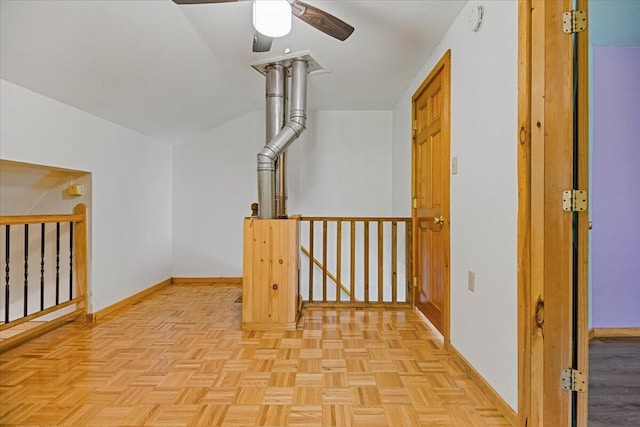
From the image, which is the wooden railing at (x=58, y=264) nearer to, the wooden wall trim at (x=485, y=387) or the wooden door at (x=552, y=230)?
the wooden wall trim at (x=485, y=387)

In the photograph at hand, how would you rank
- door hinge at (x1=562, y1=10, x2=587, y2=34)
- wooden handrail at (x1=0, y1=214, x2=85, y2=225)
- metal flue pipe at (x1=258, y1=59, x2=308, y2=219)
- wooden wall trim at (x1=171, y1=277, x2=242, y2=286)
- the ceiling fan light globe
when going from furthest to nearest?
wooden wall trim at (x1=171, y1=277, x2=242, y2=286) < metal flue pipe at (x1=258, y1=59, x2=308, y2=219) < wooden handrail at (x1=0, y1=214, x2=85, y2=225) < the ceiling fan light globe < door hinge at (x1=562, y1=10, x2=587, y2=34)

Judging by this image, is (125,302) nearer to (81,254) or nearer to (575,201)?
(81,254)

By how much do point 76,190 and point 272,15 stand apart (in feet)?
7.54

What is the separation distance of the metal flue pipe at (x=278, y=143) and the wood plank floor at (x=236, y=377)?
0.99 metres

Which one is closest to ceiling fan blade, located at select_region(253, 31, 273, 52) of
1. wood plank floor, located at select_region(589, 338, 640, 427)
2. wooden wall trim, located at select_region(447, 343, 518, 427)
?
wooden wall trim, located at select_region(447, 343, 518, 427)

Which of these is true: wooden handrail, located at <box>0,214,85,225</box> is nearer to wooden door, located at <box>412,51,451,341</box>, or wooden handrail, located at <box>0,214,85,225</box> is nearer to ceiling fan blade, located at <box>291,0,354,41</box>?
ceiling fan blade, located at <box>291,0,354,41</box>

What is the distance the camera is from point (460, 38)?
214 centimetres

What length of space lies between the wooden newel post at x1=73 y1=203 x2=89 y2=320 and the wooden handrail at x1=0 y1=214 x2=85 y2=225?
0.16ft

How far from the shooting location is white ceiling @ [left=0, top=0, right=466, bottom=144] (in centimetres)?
200

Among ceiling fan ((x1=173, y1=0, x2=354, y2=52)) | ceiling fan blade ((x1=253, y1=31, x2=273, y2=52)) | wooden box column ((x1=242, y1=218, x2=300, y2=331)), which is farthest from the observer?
wooden box column ((x1=242, y1=218, x2=300, y2=331))

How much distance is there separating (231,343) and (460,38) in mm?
2425

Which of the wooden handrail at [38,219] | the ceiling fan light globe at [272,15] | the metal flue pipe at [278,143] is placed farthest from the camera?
the metal flue pipe at [278,143]

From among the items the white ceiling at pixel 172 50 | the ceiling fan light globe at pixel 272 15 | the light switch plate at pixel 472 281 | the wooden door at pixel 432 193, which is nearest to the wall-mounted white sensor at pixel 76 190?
the white ceiling at pixel 172 50

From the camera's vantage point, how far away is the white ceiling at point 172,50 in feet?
6.57
